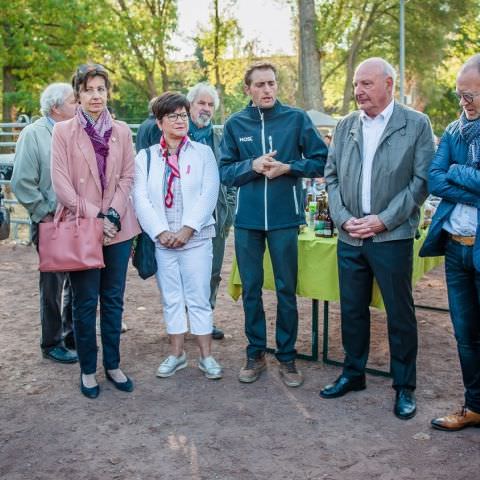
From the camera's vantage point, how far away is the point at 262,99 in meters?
3.99

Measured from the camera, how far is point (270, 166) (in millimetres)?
3912

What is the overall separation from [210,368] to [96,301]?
37.9 inches


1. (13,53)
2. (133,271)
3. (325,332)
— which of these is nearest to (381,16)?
(13,53)

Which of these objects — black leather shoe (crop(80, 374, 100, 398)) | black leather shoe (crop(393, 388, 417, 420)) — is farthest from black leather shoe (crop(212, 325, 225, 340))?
black leather shoe (crop(393, 388, 417, 420))

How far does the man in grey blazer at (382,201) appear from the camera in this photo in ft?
11.5

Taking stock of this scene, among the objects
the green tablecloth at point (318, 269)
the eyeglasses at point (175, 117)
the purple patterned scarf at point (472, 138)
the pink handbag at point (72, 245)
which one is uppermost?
the eyeglasses at point (175, 117)

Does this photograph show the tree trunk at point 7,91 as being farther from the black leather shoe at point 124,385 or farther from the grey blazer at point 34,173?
the black leather shoe at point 124,385

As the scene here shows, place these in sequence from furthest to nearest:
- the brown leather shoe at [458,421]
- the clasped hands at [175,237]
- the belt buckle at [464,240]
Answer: the clasped hands at [175,237], the brown leather shoe at [458,421], the belt buckle at [464,240]

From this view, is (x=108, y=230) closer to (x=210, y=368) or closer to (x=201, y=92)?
(x=210, y=368)

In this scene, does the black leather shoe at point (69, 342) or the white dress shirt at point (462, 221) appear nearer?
the white dress shirt at point (462, 221)

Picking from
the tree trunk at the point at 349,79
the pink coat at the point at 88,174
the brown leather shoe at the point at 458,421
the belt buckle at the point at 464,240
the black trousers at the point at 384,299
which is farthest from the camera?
the tree trunk at the point at 349,79

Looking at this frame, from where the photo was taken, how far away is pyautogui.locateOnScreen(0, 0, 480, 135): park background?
18781 millimetres

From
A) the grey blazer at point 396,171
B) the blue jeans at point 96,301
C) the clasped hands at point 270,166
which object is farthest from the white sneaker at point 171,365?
the grey blazer at point 396,171

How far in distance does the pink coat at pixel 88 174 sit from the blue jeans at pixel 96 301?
139mm
